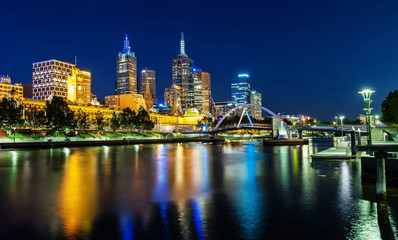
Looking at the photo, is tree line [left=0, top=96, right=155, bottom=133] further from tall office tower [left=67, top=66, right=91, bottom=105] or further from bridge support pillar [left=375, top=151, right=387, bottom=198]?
bridge support pillar [left=375, top=151, right=387, bottom=198]

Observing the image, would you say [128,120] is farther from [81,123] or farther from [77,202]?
[77,202]

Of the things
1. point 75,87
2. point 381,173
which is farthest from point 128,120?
point 381,173

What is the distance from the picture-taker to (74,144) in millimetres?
77312

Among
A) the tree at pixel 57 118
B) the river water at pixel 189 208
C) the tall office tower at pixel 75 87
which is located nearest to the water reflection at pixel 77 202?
the river water at pixel 189 208

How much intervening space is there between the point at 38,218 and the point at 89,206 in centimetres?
281

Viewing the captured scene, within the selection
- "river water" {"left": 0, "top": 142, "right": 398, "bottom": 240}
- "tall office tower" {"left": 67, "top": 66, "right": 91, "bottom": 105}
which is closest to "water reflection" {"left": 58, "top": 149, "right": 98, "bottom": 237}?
"river water" {"left": 0, "top": 142, "right": 398, "bottom": 240}

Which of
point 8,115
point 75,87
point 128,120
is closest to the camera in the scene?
point 8,115

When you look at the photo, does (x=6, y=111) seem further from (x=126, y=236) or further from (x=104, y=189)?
(x=126, y=236)

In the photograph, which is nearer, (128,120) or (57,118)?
(57,118)

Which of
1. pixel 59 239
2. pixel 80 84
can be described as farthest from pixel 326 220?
pixel 80 84

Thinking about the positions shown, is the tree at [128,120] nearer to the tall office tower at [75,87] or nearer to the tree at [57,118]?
the tree at [57,118]

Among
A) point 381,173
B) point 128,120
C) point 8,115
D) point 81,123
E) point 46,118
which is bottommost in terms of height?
point 381,173

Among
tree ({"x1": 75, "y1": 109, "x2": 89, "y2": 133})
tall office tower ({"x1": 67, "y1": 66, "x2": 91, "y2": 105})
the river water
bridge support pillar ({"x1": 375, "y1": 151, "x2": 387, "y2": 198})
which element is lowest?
the river water

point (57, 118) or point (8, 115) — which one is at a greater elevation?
point (8, 115)
